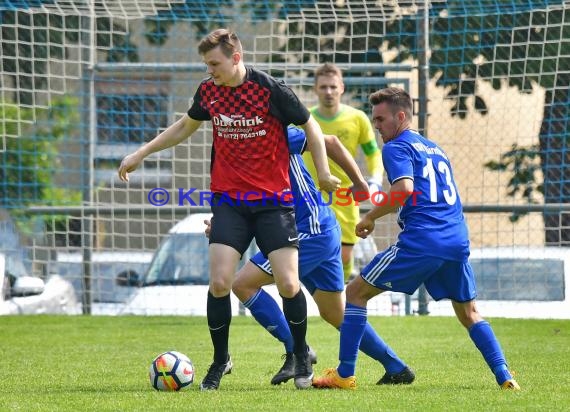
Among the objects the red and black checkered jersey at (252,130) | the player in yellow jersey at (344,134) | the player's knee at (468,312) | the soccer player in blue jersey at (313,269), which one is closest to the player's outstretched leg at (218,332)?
the soccer player in blue jersey at (313,269)

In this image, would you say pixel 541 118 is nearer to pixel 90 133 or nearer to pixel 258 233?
pixel 90 133

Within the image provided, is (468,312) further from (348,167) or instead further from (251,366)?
(251,366)

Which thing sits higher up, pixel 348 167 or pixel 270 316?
pixel 348 167

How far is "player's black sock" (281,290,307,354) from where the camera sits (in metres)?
6.71

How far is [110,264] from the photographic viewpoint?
535 inches

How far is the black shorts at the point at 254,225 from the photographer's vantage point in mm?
6500

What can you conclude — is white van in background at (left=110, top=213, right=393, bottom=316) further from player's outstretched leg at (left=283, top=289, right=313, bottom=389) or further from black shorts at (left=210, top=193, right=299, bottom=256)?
black shorts at (left=210, top=193, right=299, bottom=256)

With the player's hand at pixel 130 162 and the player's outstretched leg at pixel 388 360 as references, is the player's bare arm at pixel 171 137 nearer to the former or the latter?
the player's hand at pixel 130 162

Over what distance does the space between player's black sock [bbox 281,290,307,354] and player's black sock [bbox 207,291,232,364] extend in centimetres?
35

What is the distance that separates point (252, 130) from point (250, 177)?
254mm

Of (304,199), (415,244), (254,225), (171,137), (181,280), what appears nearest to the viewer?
(415,244)

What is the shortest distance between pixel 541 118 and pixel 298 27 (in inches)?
121

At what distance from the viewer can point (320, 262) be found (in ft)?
23.4

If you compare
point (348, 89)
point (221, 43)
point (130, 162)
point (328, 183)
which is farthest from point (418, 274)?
point (348, 89)
